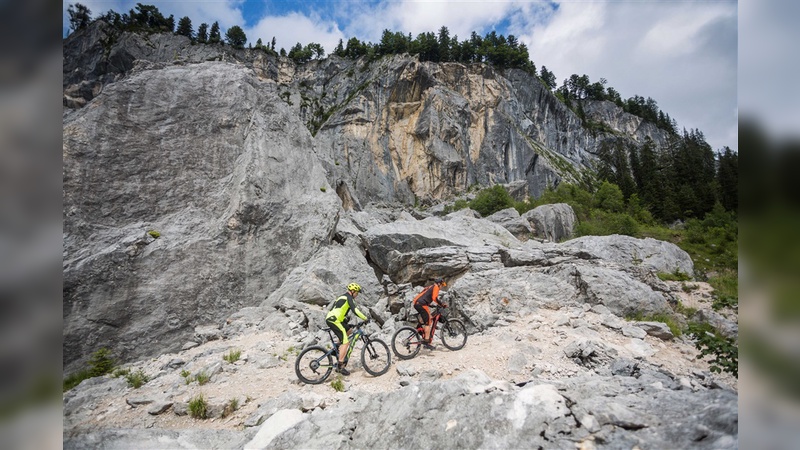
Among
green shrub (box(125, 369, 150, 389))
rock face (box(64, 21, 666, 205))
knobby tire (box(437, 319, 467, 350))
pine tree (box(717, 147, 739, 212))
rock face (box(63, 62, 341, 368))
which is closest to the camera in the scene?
pine tree (box(717, 147, 739, 212))

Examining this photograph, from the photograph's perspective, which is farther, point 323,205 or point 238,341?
point 323,205

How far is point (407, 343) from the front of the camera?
337 inches

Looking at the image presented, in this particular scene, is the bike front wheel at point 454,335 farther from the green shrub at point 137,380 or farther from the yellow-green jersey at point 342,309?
the green shrub at point 137,380

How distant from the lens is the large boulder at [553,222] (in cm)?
3284

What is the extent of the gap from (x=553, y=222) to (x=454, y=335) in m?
28.9

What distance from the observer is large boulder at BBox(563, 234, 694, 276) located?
18.0 m

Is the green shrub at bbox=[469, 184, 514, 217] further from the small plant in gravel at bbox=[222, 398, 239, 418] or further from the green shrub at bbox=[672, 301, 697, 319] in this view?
the small plant in gravel at bbox=[222, 398, 239, 418]

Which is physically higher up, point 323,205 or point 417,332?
point 323,205

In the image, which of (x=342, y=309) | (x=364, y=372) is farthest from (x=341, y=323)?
(x=364, y=372)

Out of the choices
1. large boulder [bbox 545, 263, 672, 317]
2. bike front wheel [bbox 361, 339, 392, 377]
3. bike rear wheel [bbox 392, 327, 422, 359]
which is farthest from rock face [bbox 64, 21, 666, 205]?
bike front wheel [bbox 361, 339, 392, 377]
